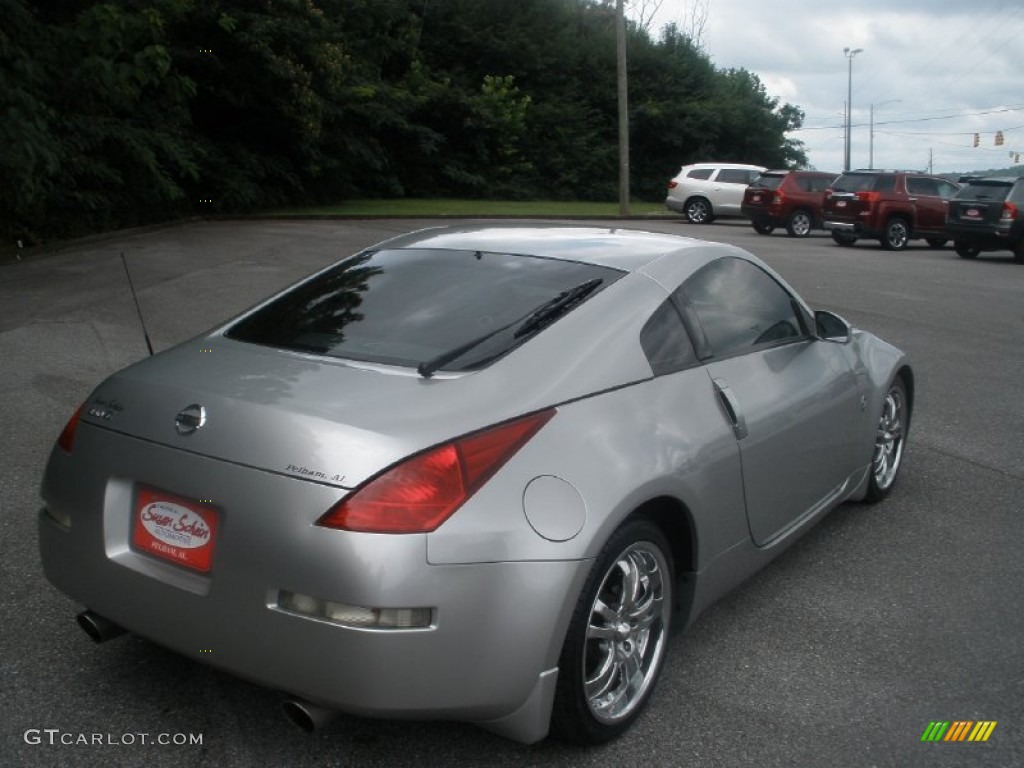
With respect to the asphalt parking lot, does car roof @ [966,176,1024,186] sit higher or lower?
higher

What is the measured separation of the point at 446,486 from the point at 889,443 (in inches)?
140

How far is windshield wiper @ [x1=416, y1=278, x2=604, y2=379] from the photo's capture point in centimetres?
325

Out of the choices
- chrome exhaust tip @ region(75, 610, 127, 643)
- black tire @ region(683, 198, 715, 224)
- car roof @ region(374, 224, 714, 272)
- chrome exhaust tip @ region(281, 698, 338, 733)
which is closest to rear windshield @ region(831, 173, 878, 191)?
black tire @ region(683, 198, 715, 224)

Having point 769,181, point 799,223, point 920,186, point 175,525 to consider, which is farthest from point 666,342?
point 769,181

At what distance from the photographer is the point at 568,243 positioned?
166 inches

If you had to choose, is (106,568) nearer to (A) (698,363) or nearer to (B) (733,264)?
(A) (698,363)

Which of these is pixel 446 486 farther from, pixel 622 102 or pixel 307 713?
pixel 622 102

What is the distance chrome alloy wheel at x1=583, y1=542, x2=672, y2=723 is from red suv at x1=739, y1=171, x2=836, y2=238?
2493 cm

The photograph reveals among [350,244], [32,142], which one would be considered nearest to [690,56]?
[350,244]

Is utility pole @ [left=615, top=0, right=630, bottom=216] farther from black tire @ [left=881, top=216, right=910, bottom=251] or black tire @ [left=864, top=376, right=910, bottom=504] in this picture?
black tire @ [left=864, top=376, right=910, bottom=504]

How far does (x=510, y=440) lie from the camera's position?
2.96 meters

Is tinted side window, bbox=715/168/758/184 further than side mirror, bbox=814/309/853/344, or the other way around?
tinted side window, bbox=715/168/758/184

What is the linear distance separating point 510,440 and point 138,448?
1070 millimetres

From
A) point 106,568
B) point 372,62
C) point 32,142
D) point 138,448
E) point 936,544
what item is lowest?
point 936,544
